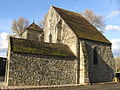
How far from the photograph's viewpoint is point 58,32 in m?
22.6

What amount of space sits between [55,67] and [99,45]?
7716 millimetres

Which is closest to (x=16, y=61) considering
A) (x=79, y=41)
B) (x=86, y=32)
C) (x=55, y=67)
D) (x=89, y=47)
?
(x=55, y=67)

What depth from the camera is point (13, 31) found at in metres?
39.2

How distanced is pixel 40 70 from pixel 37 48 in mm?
2511

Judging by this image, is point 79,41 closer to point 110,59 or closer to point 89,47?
point 89,47

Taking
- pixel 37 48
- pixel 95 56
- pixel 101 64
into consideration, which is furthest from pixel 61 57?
pixel 101 64

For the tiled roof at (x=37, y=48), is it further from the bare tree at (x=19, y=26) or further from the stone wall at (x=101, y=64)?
the bare tree at (x=19, y=26)

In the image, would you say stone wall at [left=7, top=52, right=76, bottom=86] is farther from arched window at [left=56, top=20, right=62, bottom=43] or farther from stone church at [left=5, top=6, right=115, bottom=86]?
arched window at [left=56, top=20, right=62, bottom=43]

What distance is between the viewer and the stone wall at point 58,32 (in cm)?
2012

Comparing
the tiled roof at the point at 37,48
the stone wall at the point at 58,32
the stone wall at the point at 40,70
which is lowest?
the stone wall at the point at 40,70

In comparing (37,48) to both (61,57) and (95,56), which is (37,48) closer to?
(61,57)

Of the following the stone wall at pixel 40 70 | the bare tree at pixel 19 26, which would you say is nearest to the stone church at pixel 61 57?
the stone wall at pixel 40 70

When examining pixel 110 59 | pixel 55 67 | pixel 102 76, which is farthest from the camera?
pixel 110 59

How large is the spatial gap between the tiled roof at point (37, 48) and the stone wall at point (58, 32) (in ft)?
4.03
